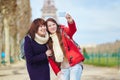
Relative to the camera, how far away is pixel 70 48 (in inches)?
360

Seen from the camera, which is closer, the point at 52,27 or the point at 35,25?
the point at 35,25

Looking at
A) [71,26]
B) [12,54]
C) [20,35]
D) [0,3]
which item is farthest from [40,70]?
[20,35]

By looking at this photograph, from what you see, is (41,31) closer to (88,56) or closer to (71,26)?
(71,26)

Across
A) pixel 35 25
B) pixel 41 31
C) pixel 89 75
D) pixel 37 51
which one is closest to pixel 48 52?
pixel 37 51

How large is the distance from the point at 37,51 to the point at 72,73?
0.72 meters

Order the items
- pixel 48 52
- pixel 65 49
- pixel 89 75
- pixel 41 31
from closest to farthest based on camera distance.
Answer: pixel 41 31 < pixel 48 52 < pixel 65 49 < pixel 89 75

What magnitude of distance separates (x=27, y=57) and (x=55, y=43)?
21.4 inches

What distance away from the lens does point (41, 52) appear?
348 inches

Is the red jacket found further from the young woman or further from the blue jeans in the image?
the young woman

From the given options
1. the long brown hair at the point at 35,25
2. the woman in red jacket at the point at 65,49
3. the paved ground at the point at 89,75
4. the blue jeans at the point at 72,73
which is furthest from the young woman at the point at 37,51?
the paved ground at the point at 89,75

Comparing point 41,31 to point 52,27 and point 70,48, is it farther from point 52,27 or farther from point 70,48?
point 70,48

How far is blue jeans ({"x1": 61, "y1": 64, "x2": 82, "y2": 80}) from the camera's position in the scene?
905 cm

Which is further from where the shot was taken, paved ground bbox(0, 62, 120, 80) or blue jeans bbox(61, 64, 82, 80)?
paved ground bbox(0, 62, 120, 80)

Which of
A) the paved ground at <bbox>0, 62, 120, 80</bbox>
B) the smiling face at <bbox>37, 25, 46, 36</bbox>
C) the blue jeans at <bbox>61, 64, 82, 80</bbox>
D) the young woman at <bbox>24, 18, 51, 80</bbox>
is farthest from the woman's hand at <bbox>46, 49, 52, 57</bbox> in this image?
the paved ground at <bbox>0, 62, 120, 80</bbox>
